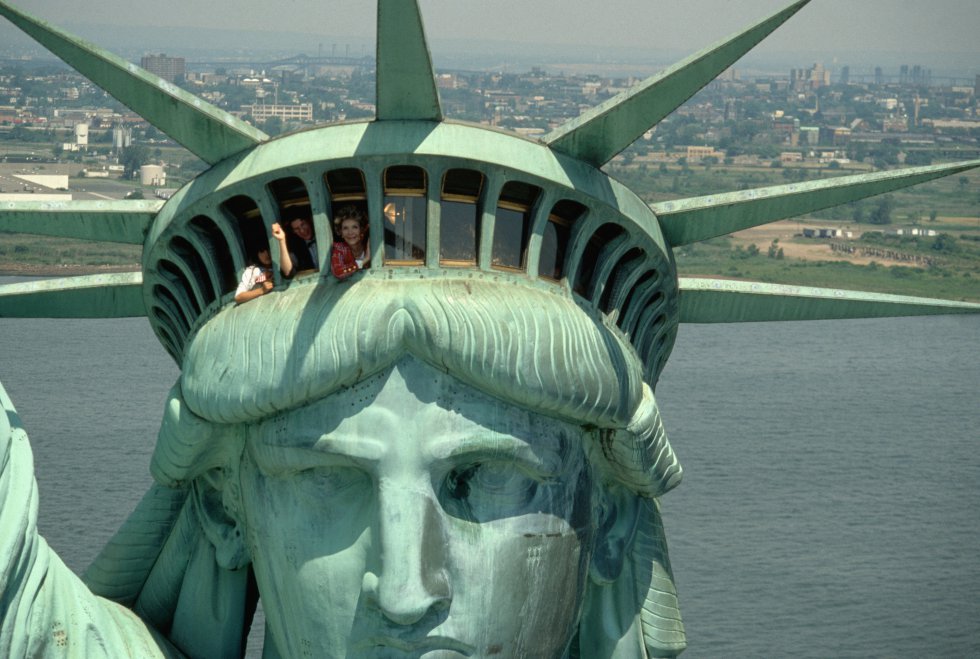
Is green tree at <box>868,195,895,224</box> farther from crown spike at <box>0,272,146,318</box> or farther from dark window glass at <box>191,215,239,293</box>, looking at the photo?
dark window glass at <box>191,215,239,293</box>

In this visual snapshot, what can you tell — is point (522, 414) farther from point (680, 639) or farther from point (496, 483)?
point (680, 639)

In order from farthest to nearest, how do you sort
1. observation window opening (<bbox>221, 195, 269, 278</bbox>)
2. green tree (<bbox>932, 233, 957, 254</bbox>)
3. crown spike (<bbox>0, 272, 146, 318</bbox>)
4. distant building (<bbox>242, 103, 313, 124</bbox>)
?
distant building (<bbox>242, 103, 313, 124</bbox>) < green tree (<bbox>932, 233, 957, 254</bbox>) < crown spike (<bbox>0, 272, 146, 318</bbox>) < observation window opening (<bbox>221, 195, 269, 278</bbox>)

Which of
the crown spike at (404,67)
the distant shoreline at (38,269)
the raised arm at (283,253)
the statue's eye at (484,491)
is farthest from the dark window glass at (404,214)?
the distant shoreline at (38,269)

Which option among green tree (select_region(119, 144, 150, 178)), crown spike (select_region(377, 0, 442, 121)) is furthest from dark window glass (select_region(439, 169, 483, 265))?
green tree (select_region(119, 144, 150, 178))

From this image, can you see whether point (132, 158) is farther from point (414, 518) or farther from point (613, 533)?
point (414, 518)

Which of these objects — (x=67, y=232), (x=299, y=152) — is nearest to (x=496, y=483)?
(x=299, y=152)

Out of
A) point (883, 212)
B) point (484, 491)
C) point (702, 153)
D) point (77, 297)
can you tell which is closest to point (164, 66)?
point (702, 153)

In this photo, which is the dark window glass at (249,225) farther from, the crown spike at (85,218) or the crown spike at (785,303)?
the crown spike at (785,303)
